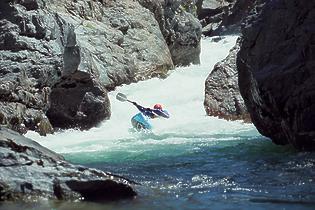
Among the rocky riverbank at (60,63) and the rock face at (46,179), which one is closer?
the rock face at (46,179)

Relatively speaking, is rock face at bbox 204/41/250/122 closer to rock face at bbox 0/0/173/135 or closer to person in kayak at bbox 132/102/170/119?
person in kayak at bbox 132/102/170/119

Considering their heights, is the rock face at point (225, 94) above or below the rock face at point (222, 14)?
below

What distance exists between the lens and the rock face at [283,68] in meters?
9.23

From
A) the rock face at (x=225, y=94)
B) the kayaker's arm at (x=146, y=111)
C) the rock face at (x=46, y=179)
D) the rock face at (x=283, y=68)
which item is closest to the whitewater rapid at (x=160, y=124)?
the kayaker's arm at (x=146, y=111)

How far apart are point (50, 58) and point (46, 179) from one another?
980 centimetres

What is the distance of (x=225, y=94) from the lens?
1741 cm

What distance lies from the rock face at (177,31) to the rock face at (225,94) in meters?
7.88

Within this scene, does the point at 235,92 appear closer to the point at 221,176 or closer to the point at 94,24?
the point at 94,24

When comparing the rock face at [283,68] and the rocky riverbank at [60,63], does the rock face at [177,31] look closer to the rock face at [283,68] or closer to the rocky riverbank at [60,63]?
the rocky riverbank at [60,63]

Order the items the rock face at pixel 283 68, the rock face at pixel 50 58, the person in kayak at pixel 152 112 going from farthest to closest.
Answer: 1. the person in kayak at pixel 152 112
2. the rock face at pixel 50 58
3. the rock face at pixel 283 68

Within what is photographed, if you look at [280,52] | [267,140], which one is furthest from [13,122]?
[280,52]

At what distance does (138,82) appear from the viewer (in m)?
21.6

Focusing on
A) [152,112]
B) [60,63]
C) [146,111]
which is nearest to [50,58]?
[60,63]

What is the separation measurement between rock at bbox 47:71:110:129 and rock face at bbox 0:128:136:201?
9.42 metres
